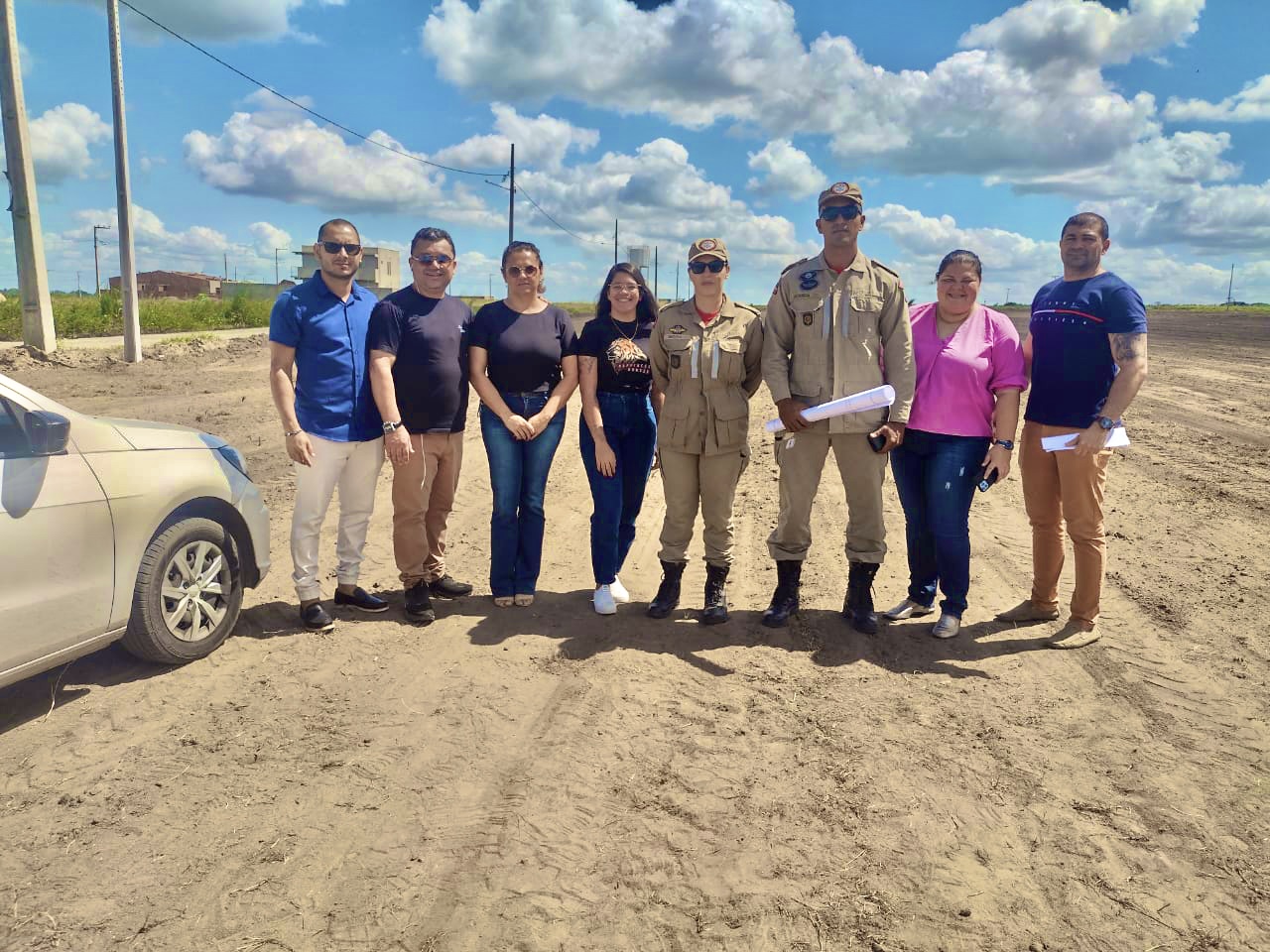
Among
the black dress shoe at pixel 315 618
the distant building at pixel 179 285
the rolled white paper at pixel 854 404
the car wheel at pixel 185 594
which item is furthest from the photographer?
the distant building at pixel 179 285

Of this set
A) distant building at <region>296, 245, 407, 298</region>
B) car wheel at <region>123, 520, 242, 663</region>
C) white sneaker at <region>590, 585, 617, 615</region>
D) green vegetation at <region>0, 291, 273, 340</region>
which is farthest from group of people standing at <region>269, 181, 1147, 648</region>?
Answer: distant building at <region>296, 245, 407, 298</region>

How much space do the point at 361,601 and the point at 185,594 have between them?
3.55 feet

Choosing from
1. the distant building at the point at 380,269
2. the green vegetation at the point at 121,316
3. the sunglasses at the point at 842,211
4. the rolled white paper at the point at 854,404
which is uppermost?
the distant building at the point at 380,269

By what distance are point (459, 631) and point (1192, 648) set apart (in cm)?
416

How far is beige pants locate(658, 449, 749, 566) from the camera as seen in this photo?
15.4 ft

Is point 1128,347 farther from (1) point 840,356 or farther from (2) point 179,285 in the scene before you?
(2) point 179,285

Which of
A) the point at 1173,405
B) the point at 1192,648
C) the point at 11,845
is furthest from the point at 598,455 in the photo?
the point at 1173,405

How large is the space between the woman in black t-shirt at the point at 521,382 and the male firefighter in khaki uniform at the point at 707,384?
0.60 metres

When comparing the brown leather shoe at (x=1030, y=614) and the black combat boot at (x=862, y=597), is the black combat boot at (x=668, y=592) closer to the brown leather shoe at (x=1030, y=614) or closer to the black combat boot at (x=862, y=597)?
the black combat boot at (x=862, y=597)

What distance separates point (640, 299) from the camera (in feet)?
15.9

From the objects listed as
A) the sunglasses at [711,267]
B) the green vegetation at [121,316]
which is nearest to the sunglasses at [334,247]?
the sunglasses at [711,267]

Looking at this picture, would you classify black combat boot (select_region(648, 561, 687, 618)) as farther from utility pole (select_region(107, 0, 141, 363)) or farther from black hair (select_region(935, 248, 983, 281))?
utility pole (select_region(107, 0, 141, 363))

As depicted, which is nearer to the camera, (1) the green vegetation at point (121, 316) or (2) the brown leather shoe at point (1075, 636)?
(2) the brown leather shoe at point (1075, 636)

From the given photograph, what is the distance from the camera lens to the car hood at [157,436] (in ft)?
12.9
